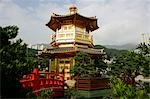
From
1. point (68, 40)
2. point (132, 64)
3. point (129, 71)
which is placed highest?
point (68, 40)

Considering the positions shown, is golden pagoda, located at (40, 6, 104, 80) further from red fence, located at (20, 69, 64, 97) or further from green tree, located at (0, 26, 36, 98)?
green tree, located at (0, 26, 36, 98)

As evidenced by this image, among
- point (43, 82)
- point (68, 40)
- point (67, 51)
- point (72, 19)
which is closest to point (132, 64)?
point (43, 82)

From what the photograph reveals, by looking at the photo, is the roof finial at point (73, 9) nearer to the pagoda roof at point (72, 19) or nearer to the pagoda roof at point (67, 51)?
the pagoda roof at point (72, 19)

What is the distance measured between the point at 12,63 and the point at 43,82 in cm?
718

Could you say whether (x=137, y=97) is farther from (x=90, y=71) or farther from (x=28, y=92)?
(x=90, y=71)

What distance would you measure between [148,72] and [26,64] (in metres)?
7.21

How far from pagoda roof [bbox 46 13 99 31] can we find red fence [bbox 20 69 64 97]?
32.1 feet

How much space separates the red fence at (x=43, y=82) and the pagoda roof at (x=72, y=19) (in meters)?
9.79

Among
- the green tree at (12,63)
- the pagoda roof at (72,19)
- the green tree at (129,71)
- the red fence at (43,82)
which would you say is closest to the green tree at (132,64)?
the green tree at (129,71)

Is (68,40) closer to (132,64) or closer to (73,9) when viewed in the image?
(73,9)

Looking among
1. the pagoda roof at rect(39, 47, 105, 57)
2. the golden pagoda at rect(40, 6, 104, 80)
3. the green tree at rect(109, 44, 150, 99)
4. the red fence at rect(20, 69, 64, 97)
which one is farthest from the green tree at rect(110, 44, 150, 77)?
the golden pagoda at rect(40, 6, 104, 80)

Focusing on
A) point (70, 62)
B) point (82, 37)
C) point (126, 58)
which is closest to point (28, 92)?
point (126, 58)

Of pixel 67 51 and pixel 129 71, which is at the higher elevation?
pixel 67 51

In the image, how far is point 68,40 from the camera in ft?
90.0
